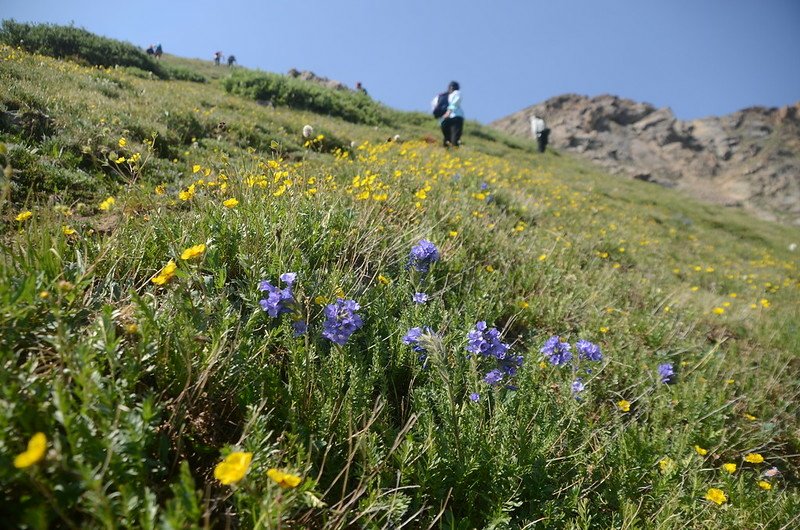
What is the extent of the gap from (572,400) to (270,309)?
154 cm

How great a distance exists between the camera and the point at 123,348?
1561 millimetres

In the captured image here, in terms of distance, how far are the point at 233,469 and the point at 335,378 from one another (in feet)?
2.51

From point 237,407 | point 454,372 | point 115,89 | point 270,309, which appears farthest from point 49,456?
point 115,89

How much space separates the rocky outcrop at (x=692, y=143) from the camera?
3594cm

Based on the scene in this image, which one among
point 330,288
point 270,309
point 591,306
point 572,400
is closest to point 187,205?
point 330,288

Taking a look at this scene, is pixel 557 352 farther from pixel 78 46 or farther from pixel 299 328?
pixel 78 46

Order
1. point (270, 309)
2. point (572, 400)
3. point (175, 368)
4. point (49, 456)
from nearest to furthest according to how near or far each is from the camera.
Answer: point (49, 456) → point (175, 368) → point (270, 309) → point (572, 400)

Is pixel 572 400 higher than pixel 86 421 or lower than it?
lower

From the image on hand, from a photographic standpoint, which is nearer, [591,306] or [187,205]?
[187,205]

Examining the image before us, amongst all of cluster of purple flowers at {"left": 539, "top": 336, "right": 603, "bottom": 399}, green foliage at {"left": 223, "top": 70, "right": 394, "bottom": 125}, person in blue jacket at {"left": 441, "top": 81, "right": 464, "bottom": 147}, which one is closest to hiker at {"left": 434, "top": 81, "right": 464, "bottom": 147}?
person in blue jacket at {"left": 441, "top": 81, "right": 464, "bottom": 147}

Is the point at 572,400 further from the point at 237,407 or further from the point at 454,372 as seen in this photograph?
the point at 237,407

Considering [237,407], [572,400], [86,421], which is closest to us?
[86,421]

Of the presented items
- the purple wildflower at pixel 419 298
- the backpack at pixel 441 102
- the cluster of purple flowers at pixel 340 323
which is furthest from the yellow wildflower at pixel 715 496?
the backpack at pixel 441 102

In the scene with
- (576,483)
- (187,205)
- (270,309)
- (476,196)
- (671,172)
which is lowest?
(576,483)
